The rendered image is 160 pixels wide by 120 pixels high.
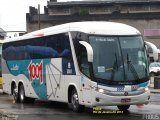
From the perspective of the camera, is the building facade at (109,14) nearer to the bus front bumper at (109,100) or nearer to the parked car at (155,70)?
the parked car at (155,70)

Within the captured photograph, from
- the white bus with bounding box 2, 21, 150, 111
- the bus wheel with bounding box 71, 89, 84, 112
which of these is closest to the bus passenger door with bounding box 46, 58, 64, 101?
the white bus with bounding box 2, 21, 150, 111

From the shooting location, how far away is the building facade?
7606 cm

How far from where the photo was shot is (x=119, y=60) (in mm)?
16922

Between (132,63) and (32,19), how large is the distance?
6581cm

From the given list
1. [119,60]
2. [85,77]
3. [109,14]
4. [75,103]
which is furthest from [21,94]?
[109,14]

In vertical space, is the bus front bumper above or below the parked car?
above

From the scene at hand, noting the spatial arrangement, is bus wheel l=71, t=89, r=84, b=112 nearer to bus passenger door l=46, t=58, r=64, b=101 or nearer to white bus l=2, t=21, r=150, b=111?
white bus l=2, t=21, r=150, b=111

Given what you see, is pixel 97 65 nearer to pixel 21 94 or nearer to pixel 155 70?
pixel 21 94

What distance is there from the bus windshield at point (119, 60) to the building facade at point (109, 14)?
58418mm

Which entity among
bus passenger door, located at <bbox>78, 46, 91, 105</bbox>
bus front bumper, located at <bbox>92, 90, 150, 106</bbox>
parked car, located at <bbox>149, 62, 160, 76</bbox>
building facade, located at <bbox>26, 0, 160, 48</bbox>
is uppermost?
building facade, located at <bbox>26, 0, 160, 48</bbox>

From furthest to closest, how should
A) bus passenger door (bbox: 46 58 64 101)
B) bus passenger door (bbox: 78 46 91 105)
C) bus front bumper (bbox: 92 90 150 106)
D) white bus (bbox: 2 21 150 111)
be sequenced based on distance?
bus passenger door (bbox: 46 58 64 101)
bus passenger door (bbox: 78 46 91 105)
white bus (bbox: 2 21 150 111)
bus front bumper (bbox: 92 90 150 106)

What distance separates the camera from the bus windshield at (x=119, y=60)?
16703mm

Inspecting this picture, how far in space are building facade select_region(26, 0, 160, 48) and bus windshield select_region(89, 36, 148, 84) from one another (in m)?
58.4

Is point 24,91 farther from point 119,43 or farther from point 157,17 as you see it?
point 157,17
